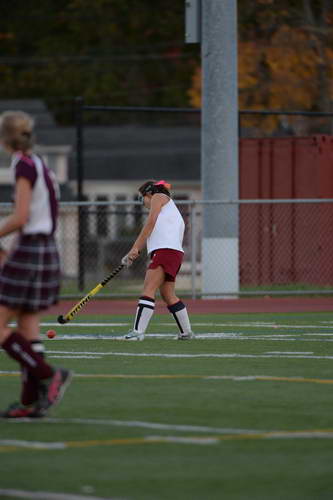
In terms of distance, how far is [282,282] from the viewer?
2411cm

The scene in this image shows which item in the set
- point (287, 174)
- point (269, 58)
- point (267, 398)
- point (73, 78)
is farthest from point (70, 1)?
point (267, 398)

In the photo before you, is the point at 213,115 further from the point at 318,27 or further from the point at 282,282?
the point at 318,27

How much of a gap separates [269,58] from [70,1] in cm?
2193

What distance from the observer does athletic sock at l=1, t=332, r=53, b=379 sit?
8.20m

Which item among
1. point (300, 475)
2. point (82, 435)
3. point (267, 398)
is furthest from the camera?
point (267, 398)

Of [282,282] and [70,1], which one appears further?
[70,1]

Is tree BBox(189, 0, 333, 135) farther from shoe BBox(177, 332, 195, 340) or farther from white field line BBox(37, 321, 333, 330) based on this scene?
shoe BBox(177, 332, 195, 340)

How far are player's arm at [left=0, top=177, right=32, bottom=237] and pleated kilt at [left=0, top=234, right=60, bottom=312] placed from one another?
0.43 feet

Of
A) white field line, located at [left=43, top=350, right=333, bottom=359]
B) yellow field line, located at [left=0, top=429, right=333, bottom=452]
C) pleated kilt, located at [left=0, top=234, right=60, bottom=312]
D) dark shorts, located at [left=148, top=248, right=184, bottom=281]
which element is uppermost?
pleated kilt, located at [left=0, top=234, right=60, bottom=312]

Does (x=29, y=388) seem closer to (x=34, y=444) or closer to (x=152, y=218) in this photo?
(x=34, y=444)

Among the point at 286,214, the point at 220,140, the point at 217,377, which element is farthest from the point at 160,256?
the point at 286,214

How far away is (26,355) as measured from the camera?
26.9 ft

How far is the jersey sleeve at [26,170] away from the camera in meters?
8.11

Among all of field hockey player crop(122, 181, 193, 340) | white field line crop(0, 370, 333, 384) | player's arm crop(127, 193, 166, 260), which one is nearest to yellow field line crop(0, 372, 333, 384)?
white field line crop(0, 370, 333, 384)
